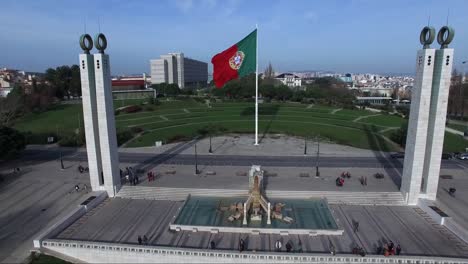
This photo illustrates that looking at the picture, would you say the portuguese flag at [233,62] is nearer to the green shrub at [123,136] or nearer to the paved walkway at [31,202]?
the paved walkway at [31,202]

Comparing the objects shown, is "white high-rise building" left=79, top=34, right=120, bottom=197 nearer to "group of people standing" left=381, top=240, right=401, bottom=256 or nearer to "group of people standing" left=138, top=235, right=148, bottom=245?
"group of people standing" left=138, top=235, right=148, bottom=245

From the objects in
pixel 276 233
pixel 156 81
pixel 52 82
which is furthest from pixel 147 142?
pixel 156 81

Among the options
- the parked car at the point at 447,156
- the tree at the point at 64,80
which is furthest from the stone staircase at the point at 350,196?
the tree at the point at 64,80

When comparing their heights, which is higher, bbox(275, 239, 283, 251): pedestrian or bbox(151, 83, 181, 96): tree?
bbox(151, 83, 181, 96): tree

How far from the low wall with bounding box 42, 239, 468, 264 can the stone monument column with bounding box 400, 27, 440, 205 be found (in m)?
7.82

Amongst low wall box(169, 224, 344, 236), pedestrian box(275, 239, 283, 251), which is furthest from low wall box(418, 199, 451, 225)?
pedestrian box(275, 239, 283, 251)

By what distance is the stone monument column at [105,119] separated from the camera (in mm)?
24250

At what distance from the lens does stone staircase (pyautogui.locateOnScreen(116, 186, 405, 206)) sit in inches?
969

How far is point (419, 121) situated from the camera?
22766 millimetres

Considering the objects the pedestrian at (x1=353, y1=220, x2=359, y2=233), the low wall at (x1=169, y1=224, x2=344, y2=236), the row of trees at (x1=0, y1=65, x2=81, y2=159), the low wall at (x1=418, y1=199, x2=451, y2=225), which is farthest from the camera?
the row of trees at (x1=0, y1=65, x2=81, y2=159)

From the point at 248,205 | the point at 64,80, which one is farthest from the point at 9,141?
the point at 64,80

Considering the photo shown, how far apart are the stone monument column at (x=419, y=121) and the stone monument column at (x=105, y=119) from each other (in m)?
23.7

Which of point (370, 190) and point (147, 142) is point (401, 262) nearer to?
point (370, 190)

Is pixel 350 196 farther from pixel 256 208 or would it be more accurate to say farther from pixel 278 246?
pixel 278 246
